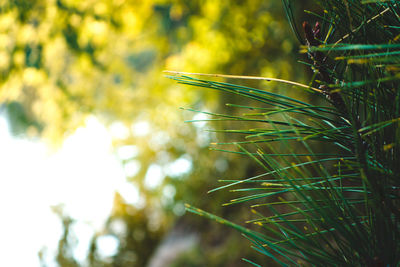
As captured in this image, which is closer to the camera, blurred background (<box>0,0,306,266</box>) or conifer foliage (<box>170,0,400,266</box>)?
conifer foliage (<box>170,0,400,266</box>)

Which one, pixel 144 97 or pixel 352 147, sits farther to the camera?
pixel 144 97

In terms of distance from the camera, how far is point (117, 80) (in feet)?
10.8

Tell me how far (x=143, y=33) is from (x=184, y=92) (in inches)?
28.5

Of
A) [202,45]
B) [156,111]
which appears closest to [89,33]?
[202,45]

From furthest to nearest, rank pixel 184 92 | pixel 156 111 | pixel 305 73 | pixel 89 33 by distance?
1. pixel 156 111
2. pixel 184 92
3. pixel 89 33
4. pixel 305 73

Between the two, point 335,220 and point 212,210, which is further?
point 212,210

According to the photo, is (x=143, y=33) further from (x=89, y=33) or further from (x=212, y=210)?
(x=212, y=210)

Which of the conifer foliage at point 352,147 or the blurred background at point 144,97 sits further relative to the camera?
the blurred background at point 144,97

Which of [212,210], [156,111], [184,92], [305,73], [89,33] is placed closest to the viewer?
[305,73]

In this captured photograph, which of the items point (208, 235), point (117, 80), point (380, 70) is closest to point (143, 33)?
point (117, 80)

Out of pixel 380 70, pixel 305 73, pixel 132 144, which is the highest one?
pixel 380 70

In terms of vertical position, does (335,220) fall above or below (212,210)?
above

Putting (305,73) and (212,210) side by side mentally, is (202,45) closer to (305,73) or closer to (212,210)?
(305,73)

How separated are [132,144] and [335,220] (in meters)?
3.16
